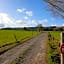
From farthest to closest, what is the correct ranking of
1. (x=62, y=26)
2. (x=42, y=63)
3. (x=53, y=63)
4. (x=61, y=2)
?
(x=62, y=26) → (x=61, y=2) → (x=42, y=63) → (x=53, y=63)

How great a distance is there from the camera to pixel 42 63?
12.4m

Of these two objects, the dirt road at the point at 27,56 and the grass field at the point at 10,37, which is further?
the grass field at the point at 10,37

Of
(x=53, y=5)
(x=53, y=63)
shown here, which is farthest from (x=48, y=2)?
(x=53, y=63)

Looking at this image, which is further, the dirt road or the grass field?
the grass field

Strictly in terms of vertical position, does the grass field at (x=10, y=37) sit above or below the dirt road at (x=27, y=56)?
below

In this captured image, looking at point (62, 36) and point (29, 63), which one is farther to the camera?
point (29, 63)

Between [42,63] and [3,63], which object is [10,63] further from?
[42,63]

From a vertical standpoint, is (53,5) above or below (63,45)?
above

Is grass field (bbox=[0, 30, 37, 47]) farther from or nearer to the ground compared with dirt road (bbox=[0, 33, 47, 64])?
nearer to the ground

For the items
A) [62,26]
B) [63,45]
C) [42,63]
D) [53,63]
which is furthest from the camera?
[62,26]

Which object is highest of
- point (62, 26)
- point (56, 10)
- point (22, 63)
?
point (56, 10)

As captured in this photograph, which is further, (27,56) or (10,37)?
(10,37)

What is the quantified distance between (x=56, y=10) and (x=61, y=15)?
2.11ft

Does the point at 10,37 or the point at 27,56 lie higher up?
the point at 27,56
